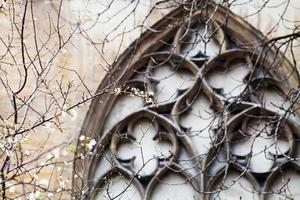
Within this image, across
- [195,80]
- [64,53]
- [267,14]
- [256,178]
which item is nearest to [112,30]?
[64,53]

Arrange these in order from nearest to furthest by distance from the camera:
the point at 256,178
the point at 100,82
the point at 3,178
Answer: the point at 3,178, the point at 256,178, the point at 100,82

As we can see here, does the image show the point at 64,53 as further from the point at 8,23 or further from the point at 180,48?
the point at 180,48

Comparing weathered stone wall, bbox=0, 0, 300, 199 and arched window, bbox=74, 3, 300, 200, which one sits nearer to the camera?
arched window, bbox=74, 3, 300, 200

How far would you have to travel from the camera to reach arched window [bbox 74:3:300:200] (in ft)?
18.9

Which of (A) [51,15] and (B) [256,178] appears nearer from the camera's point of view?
(B) [256,178]

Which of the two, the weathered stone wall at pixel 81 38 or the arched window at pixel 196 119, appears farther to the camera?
the weathered stone wall at pixel 81 38

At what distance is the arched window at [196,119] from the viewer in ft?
18.9

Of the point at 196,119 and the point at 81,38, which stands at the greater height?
the point at 81,38

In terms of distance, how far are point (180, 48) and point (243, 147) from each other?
3.36ft

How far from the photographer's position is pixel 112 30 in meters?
6.32

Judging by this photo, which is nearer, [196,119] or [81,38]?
[196,119]

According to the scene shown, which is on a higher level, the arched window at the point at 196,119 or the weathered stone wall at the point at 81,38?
the weathered stone wall at the point at 81,38

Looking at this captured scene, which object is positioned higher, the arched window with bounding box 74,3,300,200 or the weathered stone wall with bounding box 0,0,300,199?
the weathered stone wall with bounding box 0,0,300,199

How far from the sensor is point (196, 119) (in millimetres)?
6078
